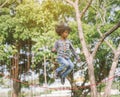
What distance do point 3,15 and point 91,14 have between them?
6129mm

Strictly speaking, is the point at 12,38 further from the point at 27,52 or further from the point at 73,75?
the point at 73,75

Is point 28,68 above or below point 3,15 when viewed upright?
below

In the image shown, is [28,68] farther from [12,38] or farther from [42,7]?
[42,7]

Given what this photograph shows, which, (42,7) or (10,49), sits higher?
(42,7)

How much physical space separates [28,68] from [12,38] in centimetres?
283

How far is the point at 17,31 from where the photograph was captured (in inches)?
856

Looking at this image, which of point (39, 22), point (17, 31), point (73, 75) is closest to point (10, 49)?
point (17, 31)

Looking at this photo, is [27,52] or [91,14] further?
[27,52]

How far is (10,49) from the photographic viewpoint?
71.7 ft

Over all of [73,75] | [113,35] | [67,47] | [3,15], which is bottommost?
[67,47]

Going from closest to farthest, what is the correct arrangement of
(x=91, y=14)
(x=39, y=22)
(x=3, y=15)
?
1. (x=39, y=22)
2. (x=3, y=15)
3. (x=91, y=14)

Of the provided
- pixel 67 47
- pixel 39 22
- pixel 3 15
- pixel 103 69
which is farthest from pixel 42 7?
pixel 67 47

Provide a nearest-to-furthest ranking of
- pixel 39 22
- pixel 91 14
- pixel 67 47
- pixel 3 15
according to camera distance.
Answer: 1. pixel 67 47
2. pixel 39 22
3. pixel 3 15
4. pixel 91 14

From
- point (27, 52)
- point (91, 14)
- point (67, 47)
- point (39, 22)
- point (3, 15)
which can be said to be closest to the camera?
point (67, 47)
